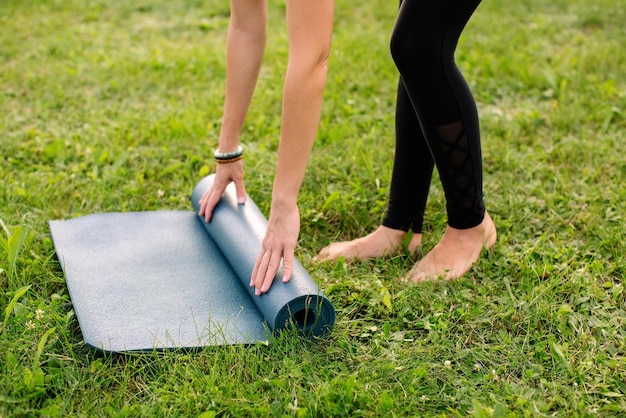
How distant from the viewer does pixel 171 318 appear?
214 centimetres

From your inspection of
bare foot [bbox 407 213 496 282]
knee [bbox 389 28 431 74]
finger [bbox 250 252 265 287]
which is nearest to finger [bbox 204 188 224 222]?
finger [bbox 250 252 265 287]

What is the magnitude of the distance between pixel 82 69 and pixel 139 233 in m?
1.88

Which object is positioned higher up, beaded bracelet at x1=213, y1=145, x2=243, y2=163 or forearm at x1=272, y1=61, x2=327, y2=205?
forearm at x1=272, y1=61, x2=327, y2=205

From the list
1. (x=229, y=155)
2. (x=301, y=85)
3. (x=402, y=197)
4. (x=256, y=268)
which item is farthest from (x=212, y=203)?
(x=301, y=85)

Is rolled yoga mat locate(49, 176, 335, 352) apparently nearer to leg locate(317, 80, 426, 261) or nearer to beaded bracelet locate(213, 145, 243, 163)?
beaded bracelet locate(213, 145, 243, 163)

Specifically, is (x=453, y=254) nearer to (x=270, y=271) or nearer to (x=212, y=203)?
(x=270, y=271)

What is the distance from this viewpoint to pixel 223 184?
2576mm

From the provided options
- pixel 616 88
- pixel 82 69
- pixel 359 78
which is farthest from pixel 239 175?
pixel 616 88

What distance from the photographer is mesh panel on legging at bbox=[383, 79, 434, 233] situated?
7.84 feet

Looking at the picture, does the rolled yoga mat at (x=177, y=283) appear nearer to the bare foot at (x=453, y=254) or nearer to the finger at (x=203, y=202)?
the finger at (x=203, y=202)

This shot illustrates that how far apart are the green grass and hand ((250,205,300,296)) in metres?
0.18

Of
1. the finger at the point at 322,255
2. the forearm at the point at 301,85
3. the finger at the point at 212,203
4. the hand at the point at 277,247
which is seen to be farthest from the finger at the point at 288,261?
the finger at the point at 212,203

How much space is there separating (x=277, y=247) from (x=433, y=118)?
0.60m

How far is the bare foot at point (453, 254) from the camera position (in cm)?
242
